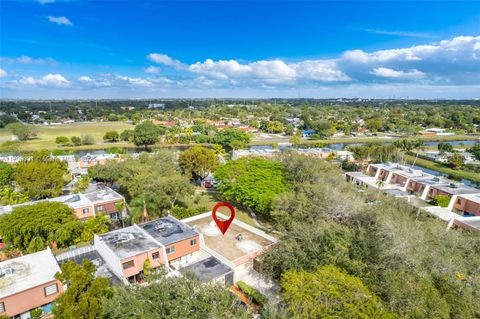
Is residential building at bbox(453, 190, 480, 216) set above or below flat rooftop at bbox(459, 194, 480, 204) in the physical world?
below

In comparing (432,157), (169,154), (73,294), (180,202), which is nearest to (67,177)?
(169,154)

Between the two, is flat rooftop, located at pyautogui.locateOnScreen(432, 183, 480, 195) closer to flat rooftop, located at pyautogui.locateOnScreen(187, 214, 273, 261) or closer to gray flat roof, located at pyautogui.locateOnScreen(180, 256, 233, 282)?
flat rooftop, located at pyautogui.locateOnScreen(187, 214, 273, 261)

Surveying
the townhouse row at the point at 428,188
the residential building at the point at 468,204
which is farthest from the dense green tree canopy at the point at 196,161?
the residential building at the point at 468,204

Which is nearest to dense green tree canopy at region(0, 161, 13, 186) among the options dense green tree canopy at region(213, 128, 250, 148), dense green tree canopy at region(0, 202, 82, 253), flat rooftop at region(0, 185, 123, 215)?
flat rooftop at region(0, 185, 123, 215)

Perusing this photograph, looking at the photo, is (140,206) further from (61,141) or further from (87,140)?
(61,141)

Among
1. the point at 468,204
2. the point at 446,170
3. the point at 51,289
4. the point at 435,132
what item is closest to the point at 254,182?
the point at 51,289
